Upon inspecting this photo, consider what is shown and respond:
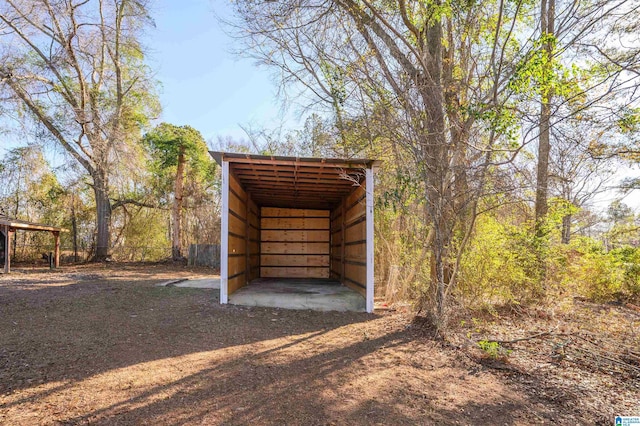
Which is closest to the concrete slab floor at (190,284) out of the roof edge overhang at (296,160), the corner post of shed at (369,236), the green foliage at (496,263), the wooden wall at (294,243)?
the wooden wall at (294,243)

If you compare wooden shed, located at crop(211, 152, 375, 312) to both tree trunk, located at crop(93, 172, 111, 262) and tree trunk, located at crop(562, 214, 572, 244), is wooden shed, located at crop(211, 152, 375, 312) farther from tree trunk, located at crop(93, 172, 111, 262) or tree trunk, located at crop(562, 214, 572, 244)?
tree trunk, located at crop(93, 172, 111, 262)

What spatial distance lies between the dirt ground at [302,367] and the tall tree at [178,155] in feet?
27.2

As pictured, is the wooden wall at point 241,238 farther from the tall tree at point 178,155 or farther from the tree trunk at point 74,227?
the tree trunk at point 74,227

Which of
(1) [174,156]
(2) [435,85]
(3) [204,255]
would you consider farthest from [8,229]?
(2) [435,85]

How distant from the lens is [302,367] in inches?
141

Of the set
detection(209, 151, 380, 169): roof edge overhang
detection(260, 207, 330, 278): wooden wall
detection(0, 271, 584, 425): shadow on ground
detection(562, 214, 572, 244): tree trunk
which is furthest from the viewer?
detection(260, 207, 330, 278): wooden wall

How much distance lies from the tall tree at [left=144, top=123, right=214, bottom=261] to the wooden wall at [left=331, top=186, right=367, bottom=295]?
6.68 metres

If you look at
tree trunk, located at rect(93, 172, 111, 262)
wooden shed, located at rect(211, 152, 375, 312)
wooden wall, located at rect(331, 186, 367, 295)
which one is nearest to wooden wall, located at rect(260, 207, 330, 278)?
wooden shed, located at rect(211, 152, 375, 312)

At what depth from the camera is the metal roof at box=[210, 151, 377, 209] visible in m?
6.15

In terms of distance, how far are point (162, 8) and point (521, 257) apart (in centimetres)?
1553

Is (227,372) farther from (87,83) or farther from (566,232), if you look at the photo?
(87,83)

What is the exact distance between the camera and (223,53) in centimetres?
779

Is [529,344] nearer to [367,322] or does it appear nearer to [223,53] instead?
[367,322]

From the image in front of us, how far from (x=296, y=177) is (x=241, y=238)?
1.99 m
